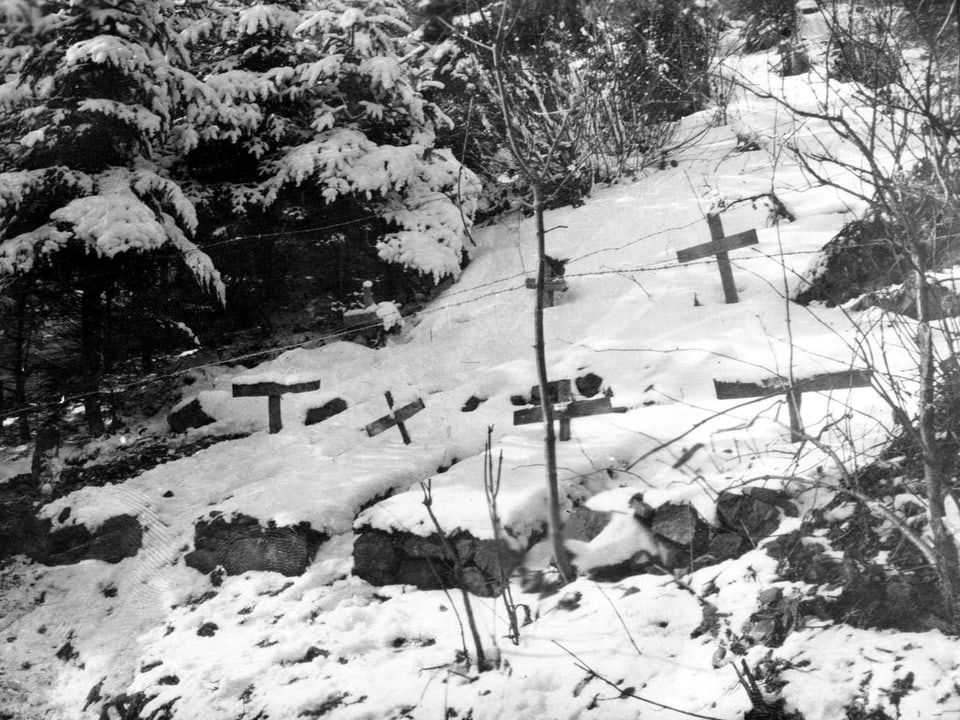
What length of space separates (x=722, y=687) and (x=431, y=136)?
915 cm

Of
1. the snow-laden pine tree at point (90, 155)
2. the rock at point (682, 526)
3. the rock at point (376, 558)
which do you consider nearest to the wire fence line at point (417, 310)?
the snow-laden pine tree at point (90, 155)

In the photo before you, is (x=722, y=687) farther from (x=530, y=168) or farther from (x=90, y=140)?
(x=90, y=140)

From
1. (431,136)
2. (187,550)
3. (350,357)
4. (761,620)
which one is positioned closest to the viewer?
(761,620)

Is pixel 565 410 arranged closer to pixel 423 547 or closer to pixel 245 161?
pixel 423 547

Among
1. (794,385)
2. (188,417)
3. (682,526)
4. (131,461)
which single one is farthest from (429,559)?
(188,417)

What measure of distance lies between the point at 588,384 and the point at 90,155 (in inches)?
260

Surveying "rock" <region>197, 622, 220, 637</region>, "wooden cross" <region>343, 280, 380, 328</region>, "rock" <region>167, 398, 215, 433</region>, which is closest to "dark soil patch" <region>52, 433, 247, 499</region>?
"rock" <region>167, 398, 215, 433</region>

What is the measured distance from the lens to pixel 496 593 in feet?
15.2

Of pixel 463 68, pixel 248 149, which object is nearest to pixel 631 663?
pixel 248 149

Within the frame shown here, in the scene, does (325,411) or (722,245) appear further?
(325,411)

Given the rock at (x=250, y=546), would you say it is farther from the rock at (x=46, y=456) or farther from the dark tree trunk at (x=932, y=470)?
the dark tree trunk at (x=932, y=470)

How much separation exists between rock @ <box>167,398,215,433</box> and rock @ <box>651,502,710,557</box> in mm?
6159

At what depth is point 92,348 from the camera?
8289 mm

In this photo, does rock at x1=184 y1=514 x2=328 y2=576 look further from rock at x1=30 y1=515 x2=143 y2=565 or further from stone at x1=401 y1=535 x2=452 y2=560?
stone at x1=401 y1=535 x2=452 y2=560
